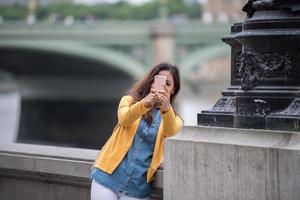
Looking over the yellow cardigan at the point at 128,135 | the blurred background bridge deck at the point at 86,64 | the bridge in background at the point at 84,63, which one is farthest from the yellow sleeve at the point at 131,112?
the bridge in background at the point at 84,63

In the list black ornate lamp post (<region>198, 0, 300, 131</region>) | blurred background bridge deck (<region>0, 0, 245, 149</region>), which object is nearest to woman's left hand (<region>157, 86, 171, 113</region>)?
black ornate lamp post (<region>198, 0, 300, 131</region>)

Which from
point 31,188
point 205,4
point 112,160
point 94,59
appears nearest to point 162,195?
point 112,160

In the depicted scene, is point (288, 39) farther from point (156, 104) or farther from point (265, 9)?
point (156, 104)

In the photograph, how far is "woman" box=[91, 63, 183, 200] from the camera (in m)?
3.79

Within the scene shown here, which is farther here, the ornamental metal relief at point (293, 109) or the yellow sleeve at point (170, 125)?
the yellow sleeve at point (170, 125)

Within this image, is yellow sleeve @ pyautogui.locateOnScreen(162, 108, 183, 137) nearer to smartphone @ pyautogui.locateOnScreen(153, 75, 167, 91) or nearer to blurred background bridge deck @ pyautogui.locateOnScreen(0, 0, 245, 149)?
smartphone @ pyautogui.locateOnScreen(153, 75, 167, 91)

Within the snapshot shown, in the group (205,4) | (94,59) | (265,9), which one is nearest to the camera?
(265,9)

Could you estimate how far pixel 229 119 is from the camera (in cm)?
358

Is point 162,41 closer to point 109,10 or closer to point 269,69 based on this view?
point 109,10

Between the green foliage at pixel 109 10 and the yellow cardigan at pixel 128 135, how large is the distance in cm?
4457

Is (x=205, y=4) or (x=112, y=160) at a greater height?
(x=205, y=4)

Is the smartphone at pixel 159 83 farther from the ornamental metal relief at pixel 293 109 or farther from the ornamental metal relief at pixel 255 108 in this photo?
the ornamental metal relief at pixel 293 109

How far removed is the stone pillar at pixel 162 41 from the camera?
3020 cm

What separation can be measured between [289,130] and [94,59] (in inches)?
1030
